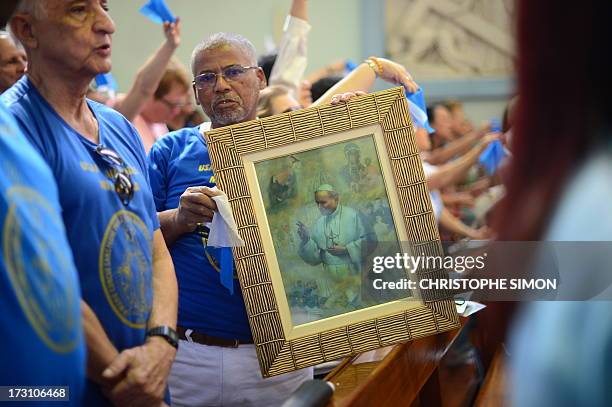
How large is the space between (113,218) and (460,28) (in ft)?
25.0

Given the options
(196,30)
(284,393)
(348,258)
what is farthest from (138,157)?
(196,30)

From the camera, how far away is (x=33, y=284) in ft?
4.72

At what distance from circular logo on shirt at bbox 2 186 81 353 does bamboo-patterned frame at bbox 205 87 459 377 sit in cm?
71

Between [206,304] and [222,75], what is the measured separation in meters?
0.68

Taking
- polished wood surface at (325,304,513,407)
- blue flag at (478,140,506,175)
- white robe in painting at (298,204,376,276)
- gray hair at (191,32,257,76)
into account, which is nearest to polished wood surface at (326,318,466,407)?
polished wood surface at (325,304,513,407)

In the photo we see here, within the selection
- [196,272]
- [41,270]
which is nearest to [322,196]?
[196,272]

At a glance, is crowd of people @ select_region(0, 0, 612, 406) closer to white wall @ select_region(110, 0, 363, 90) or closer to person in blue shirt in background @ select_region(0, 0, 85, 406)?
person in blue shirt in background @ select_region(0, 0, 85, 406)

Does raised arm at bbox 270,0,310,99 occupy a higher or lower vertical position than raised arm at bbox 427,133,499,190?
higher

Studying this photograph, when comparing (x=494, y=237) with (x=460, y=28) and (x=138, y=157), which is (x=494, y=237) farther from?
(x=460, y=28)

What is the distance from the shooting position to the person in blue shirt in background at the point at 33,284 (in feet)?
4.70

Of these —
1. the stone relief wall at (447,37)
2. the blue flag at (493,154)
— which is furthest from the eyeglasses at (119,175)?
the stone relief wall at (447,37)

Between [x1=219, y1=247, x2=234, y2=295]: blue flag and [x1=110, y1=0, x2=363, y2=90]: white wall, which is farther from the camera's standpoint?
[x1=110, y1=0, x2=363, y2=90]: white wall

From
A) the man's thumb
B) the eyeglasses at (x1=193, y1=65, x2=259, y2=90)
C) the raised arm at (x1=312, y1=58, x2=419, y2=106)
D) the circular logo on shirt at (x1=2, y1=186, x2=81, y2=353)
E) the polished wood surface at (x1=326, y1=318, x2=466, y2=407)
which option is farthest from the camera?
the raised arm at (x1=312, y1=58, x2=419, y2=106)

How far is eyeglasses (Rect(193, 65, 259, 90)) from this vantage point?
2.54 metres
